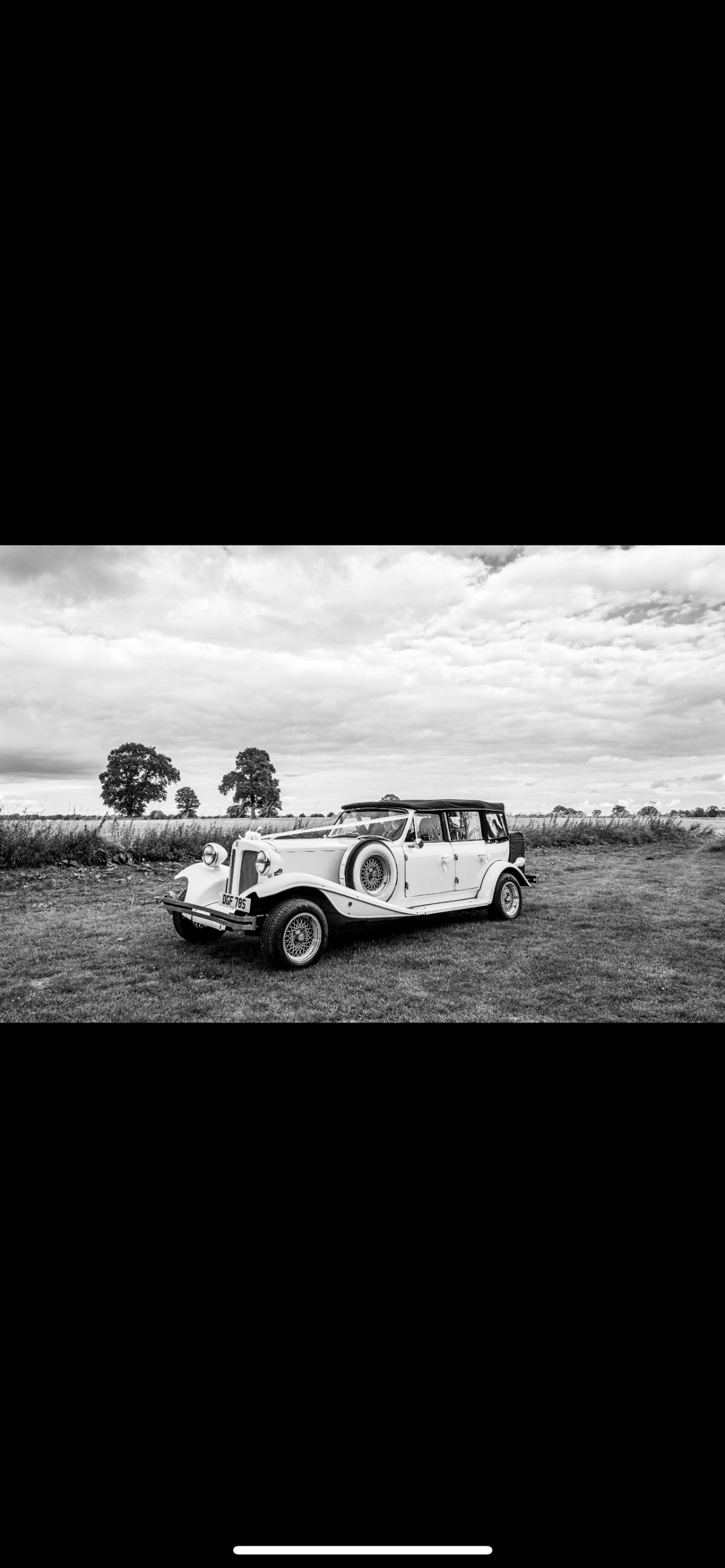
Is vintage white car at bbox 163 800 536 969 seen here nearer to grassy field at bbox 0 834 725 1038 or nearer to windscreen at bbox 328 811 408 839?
windscreen at bbox 328 811 408 839

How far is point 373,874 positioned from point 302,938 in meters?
0.63

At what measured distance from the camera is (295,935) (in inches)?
126

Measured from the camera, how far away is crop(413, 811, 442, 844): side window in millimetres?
3939

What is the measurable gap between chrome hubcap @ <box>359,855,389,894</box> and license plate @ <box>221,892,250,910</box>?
2.31 ft

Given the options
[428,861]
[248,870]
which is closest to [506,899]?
[428,861]

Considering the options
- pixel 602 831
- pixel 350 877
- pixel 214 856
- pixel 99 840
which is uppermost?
pixel 602 831

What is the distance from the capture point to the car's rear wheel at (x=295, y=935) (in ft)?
10.1

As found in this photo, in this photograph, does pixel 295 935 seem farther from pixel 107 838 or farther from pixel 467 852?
pixel 107 838
